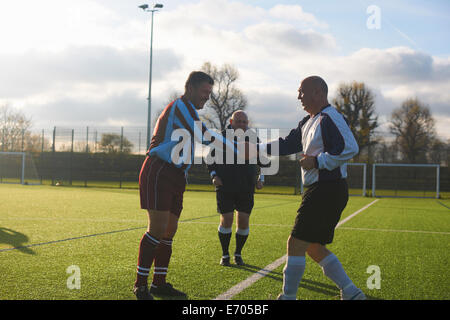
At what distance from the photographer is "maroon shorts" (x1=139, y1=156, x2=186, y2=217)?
11.5 ft

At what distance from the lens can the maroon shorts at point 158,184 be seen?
3494 mm

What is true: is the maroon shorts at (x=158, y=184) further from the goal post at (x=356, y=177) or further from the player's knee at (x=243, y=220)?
the goal post at (x=356, y=177)

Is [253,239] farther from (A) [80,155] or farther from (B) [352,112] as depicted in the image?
(B) [352,112]

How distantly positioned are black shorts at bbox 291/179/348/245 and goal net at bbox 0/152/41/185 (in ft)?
116

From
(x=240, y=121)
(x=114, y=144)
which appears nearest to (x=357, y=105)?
(x=114, y=144)

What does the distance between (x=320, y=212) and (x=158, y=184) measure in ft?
4.47

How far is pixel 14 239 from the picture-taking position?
259 inches


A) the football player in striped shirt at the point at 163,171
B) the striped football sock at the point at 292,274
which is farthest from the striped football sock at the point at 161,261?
the striped football sock at the point at 292,274

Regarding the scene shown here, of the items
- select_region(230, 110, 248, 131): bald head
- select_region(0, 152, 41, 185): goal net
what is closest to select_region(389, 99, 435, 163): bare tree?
select_region(0, 152, 41, 185): goal net

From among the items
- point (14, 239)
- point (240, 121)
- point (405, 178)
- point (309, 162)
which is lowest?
point (14, 239)

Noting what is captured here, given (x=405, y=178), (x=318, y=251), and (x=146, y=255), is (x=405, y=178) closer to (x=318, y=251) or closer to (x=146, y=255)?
(x=318, y=251)

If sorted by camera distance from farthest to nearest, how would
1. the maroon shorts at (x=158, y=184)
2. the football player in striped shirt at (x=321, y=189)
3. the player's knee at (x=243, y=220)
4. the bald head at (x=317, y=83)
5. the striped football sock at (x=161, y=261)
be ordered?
the player's knee at (x=243, y=220) < the striped football sock at (x=161, y=261) < the maroon shorts at (x=158, y=184) < the bald head at (x=317, y=83) < the football player in striped shirt at (x=321, y=189)

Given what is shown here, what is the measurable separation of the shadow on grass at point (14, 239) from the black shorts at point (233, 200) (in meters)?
2.64

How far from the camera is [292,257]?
3.17 metres
